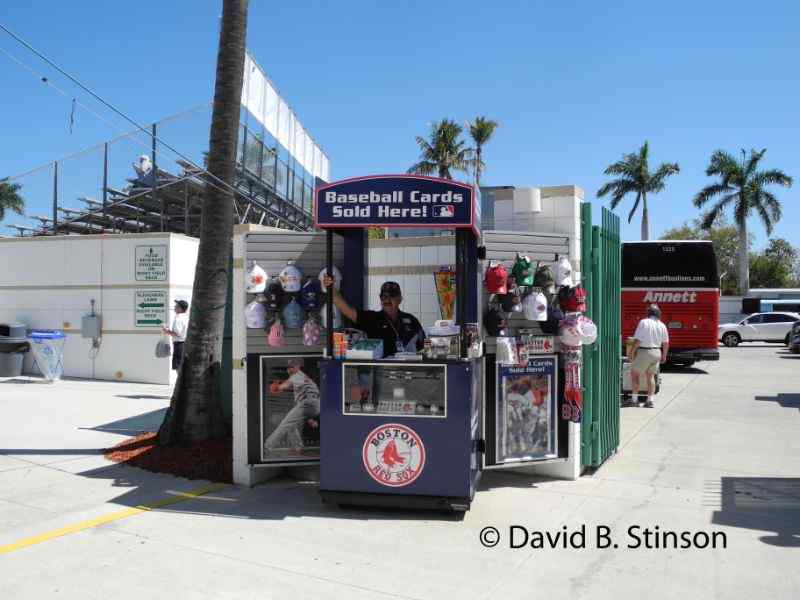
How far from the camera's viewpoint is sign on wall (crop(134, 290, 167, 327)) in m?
14.4

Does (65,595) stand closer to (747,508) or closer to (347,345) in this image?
(347,345)

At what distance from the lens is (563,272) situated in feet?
22.9

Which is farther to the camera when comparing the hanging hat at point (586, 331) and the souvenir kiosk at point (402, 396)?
the hanging hat at point (586, 331)

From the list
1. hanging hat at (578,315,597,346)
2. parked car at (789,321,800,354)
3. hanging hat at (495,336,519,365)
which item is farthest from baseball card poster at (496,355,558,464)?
parked car at (789,321,800,354)

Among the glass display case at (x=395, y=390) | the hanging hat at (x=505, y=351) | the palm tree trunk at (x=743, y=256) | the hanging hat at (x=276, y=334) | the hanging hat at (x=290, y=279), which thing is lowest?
the glass display case at (x=395, y=390)

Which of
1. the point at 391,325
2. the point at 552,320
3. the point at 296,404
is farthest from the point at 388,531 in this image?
the point at 552,320

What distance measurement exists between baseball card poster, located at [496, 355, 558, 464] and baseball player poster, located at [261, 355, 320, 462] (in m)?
1.81

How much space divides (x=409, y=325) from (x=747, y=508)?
3426 mm

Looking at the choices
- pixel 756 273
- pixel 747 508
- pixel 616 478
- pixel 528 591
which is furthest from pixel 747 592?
pixel 756 273

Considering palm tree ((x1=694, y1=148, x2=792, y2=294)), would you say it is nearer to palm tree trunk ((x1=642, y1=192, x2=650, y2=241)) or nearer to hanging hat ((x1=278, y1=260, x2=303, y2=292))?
palm tree trunk ((x1=642, y1=192, x2=650, y2=241))

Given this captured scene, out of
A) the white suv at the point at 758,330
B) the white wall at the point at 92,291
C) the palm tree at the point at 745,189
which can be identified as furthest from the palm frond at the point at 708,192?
the white wall at the point at 92,291

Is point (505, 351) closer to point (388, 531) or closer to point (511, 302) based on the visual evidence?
point (511, 302)

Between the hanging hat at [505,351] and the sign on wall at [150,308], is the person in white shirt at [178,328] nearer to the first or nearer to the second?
the sign on wall at [150,308]

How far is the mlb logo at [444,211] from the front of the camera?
591cm
